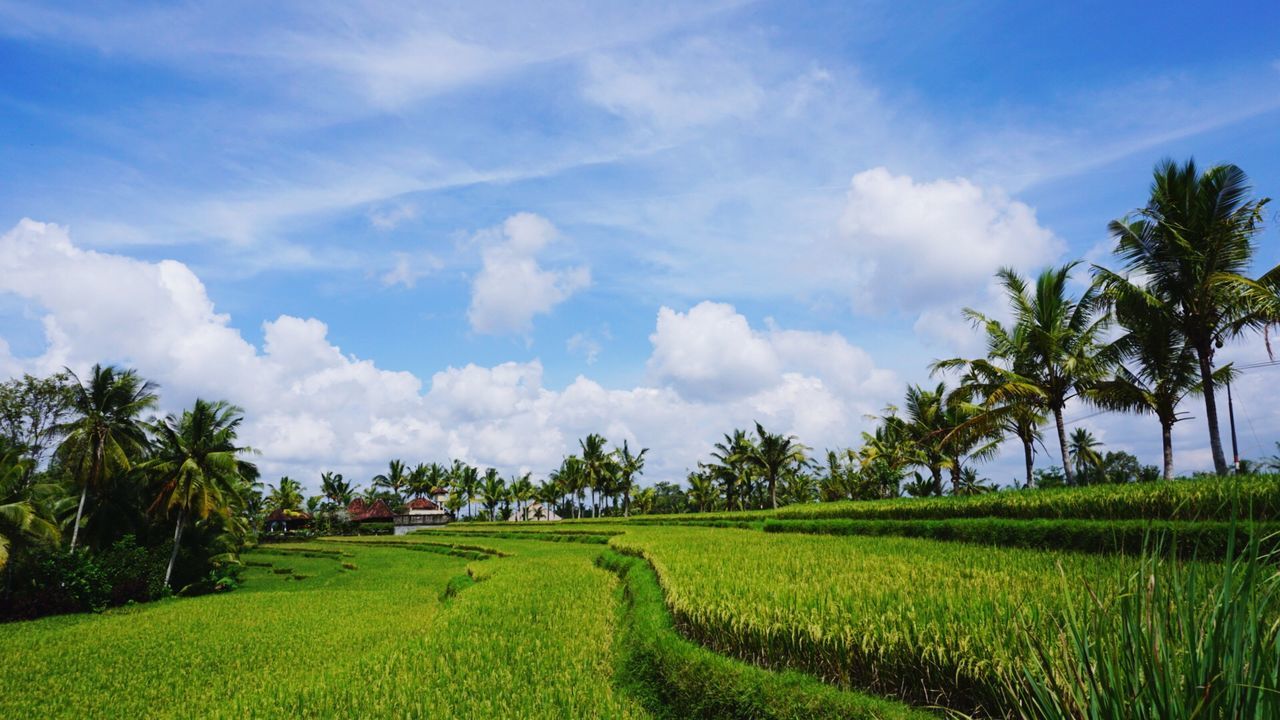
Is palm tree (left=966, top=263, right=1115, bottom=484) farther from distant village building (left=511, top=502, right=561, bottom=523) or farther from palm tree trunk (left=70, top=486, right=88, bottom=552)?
distant village building (left=511, top=502, right=561, bottom=523)

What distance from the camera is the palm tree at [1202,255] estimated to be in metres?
14.2

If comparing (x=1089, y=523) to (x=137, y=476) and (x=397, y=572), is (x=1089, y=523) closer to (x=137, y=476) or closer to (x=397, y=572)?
(x=397, y=572)

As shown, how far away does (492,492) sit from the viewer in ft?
224

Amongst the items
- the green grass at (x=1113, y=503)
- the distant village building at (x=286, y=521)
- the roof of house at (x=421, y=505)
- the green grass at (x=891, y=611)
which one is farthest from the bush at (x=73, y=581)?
the distant village building at (x=286, y=521)

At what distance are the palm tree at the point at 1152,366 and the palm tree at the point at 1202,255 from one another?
0.49m

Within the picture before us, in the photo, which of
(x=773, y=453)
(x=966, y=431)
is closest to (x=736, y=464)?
(x=773, y=453)

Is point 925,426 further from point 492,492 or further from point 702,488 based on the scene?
point 492,492

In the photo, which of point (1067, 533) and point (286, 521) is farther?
point (286, 521)

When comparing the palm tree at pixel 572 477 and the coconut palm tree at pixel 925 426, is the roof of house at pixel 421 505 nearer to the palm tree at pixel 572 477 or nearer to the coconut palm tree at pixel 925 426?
the palm tree at pixel 572 477

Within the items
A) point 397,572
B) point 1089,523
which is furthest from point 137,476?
point 1089,523

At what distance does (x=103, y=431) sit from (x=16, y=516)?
4.82m

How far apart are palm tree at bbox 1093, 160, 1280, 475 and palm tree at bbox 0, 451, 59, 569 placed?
31980 millimetres

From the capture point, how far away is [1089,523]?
11.4 meters

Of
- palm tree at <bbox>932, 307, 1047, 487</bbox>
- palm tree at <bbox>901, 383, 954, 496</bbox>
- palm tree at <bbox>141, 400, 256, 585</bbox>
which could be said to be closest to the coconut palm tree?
palm tree at <bbox>901, 383, 954, 496</bbox>
